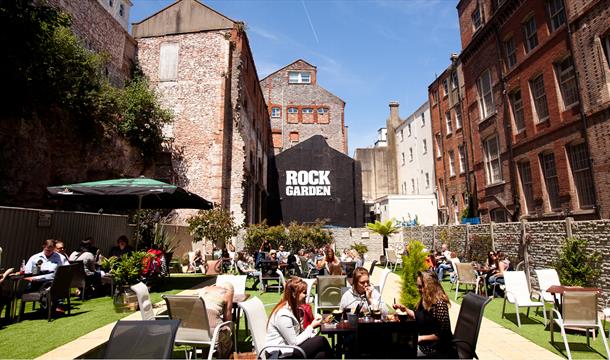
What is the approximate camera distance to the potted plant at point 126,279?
322 inches

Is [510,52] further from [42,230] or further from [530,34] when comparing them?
[42,230]

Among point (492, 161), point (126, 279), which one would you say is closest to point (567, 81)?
point (492, 161)

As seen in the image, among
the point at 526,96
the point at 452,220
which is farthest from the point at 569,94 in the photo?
the point at 452,220

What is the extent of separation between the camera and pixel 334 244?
25047mm

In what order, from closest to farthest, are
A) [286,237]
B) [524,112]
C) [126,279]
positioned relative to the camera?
[126,279]
[524,112]
[286,237]

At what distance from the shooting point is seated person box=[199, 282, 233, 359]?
4.62m

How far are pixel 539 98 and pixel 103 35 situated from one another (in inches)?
920

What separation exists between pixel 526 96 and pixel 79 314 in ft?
63.4

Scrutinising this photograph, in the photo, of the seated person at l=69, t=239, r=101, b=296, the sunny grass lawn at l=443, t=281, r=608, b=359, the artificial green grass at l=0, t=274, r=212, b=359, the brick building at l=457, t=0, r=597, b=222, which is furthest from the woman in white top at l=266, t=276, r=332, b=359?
the brick building at l=457, t=0, r=597, b=222

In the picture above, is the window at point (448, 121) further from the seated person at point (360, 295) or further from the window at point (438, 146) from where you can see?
the seated person at point (360, 295)

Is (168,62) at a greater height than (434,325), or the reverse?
(168,62)

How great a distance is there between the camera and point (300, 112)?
141ft

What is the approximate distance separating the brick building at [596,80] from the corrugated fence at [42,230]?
59.4 ft

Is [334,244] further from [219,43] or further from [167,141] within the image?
[219,43]
